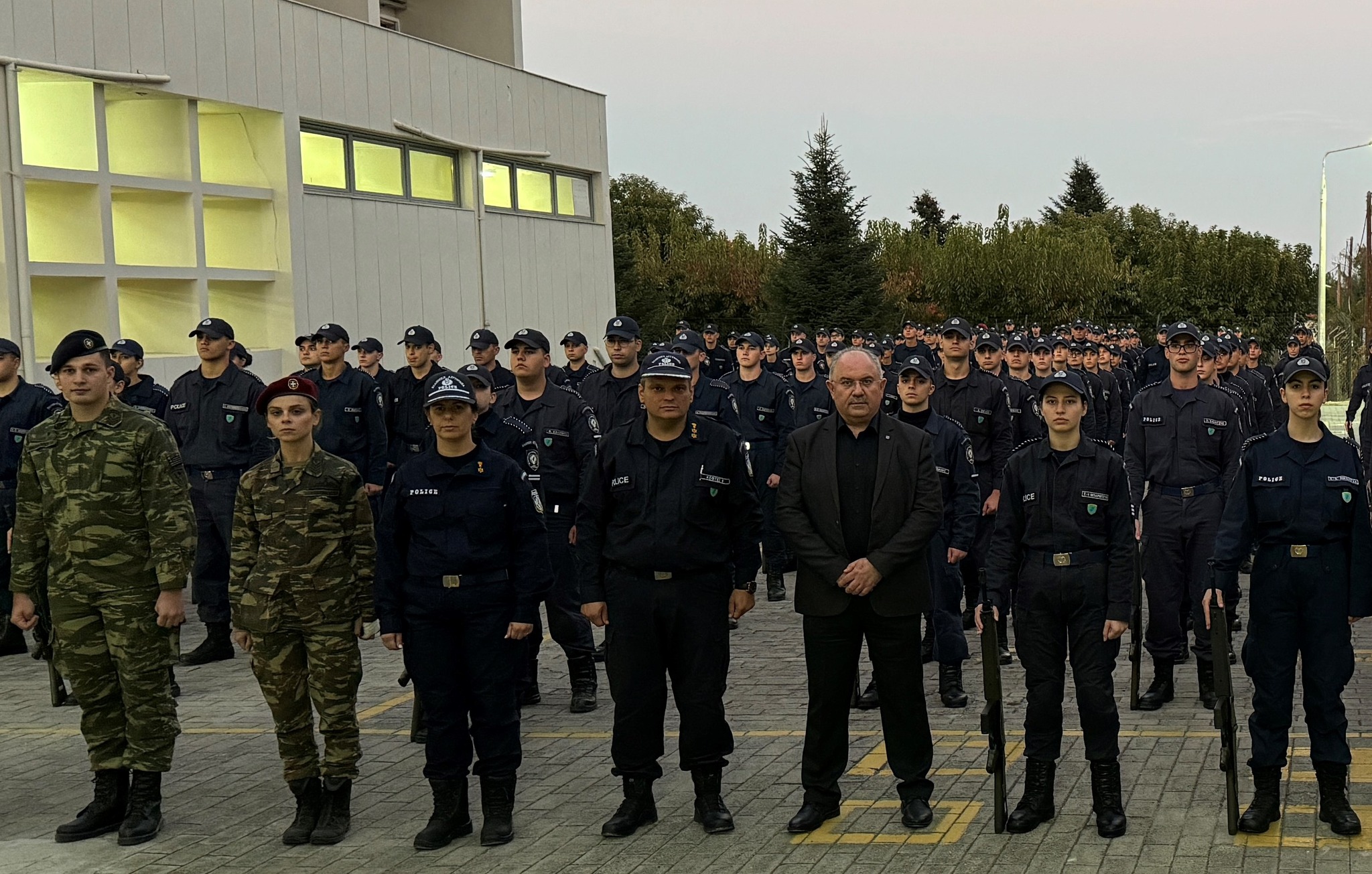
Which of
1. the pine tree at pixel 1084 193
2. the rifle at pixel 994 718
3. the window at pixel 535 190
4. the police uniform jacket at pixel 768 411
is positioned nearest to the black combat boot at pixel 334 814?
the rifle at pixel 994 718

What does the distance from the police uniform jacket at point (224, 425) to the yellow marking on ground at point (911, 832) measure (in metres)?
6.09

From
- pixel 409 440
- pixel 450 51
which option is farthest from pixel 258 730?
pixel 450 51

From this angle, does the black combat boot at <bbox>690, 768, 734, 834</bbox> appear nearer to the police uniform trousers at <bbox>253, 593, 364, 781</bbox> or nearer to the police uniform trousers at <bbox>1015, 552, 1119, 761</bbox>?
the police uniform trousers at <bbox>1015, 552, 1119, 761</bbox>

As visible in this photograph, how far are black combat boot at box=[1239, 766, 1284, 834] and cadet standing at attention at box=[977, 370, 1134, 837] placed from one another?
0.51m

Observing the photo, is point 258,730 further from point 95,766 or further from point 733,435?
point 733,435

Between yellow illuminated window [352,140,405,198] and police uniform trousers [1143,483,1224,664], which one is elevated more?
yellow illuminated window [352,140,405,198]

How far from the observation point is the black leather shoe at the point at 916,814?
261 inches

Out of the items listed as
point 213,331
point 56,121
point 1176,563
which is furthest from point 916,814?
point 56,121

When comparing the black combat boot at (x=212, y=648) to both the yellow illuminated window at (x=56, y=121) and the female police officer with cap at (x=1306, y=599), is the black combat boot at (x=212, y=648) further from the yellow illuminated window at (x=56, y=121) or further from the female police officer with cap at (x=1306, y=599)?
the yellow illuminated window at (x=56, y=121)

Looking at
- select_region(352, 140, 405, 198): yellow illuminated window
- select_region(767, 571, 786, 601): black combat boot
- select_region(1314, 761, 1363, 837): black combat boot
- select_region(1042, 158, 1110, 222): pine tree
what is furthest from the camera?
select_region(1042, 158, 1110, 222): pine tree

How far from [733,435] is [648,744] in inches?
57.5

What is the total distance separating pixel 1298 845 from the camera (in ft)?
20.1

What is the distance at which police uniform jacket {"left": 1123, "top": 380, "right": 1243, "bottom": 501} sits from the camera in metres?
9.06

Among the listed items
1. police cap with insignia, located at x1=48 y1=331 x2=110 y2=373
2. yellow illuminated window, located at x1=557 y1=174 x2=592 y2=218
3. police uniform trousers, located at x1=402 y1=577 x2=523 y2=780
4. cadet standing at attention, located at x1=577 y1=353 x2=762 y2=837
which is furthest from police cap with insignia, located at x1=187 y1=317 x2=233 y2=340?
yellow illuminated window, located at x1=557 y1=174 x2=592 y2=218
